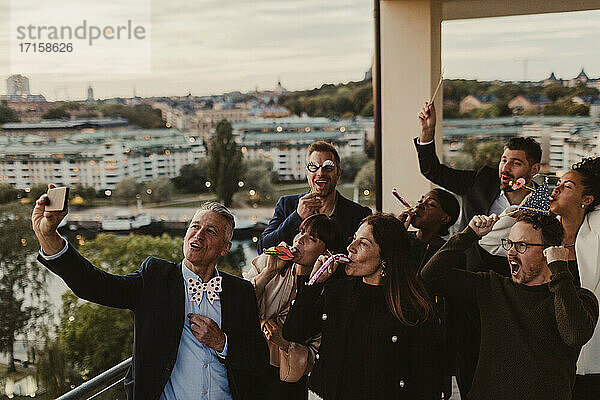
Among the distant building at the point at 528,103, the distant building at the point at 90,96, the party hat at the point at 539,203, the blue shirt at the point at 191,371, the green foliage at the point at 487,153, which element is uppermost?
the distant building at the point at 90,96

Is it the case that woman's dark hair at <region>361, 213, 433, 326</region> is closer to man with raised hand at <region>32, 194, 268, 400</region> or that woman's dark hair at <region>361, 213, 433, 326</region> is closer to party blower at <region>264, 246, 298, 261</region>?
party blower at <region>264, 246, 298, 261</region>

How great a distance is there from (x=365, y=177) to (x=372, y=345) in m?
4.73

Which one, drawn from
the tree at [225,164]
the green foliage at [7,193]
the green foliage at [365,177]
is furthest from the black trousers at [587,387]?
the green foliage at [7,193]

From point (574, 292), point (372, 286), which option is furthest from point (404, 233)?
point (574, 292)

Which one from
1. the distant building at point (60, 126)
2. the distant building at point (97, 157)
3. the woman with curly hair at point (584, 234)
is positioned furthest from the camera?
the distant building at point (97, 157)

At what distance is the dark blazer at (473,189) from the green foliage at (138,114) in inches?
181

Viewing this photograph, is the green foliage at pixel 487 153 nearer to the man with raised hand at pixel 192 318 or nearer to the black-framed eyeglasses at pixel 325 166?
the black-framed eyeglasses at pixel 325 166

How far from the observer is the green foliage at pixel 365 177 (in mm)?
7234

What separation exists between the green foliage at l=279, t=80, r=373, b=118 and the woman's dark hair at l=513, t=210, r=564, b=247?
4.42m

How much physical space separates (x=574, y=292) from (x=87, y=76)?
7.01 meters

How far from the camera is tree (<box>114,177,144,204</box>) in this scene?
831 cm

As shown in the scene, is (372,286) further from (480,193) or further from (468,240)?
(480,193)

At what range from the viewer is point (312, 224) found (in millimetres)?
2955

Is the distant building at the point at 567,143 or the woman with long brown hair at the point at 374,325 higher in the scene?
the distant building at the point at 567,143
